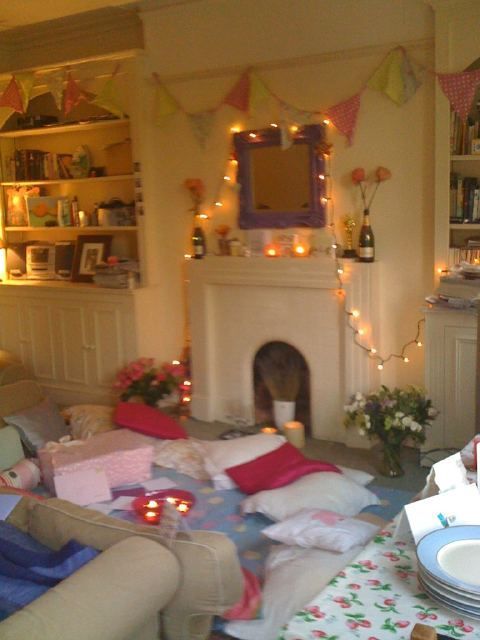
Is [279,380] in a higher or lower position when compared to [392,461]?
higher

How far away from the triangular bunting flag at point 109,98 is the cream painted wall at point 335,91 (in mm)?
192

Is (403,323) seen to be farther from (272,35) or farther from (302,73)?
(272,35)

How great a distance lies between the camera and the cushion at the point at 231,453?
3.57 m

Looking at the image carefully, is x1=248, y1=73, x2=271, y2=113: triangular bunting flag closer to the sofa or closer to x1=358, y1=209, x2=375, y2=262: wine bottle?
x1=358, y1=209, x2=375, y2=262: wine bottle

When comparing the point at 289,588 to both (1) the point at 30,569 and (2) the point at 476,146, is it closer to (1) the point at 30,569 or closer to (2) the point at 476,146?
(1) the point at 30,569

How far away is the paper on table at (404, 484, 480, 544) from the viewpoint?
4.33ft

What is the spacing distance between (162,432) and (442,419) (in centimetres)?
156

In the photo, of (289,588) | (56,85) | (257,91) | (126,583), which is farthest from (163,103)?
(126,583)

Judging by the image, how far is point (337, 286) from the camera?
4254 mm

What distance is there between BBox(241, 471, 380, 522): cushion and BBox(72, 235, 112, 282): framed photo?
268 centimetres

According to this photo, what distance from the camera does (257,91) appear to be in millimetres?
4391

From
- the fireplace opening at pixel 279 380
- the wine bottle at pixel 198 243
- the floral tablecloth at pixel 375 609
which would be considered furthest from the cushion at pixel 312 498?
the wine bottle at pixel 198 243

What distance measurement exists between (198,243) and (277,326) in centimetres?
78

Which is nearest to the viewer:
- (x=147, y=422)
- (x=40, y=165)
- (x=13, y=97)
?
(x=147, y=422)
